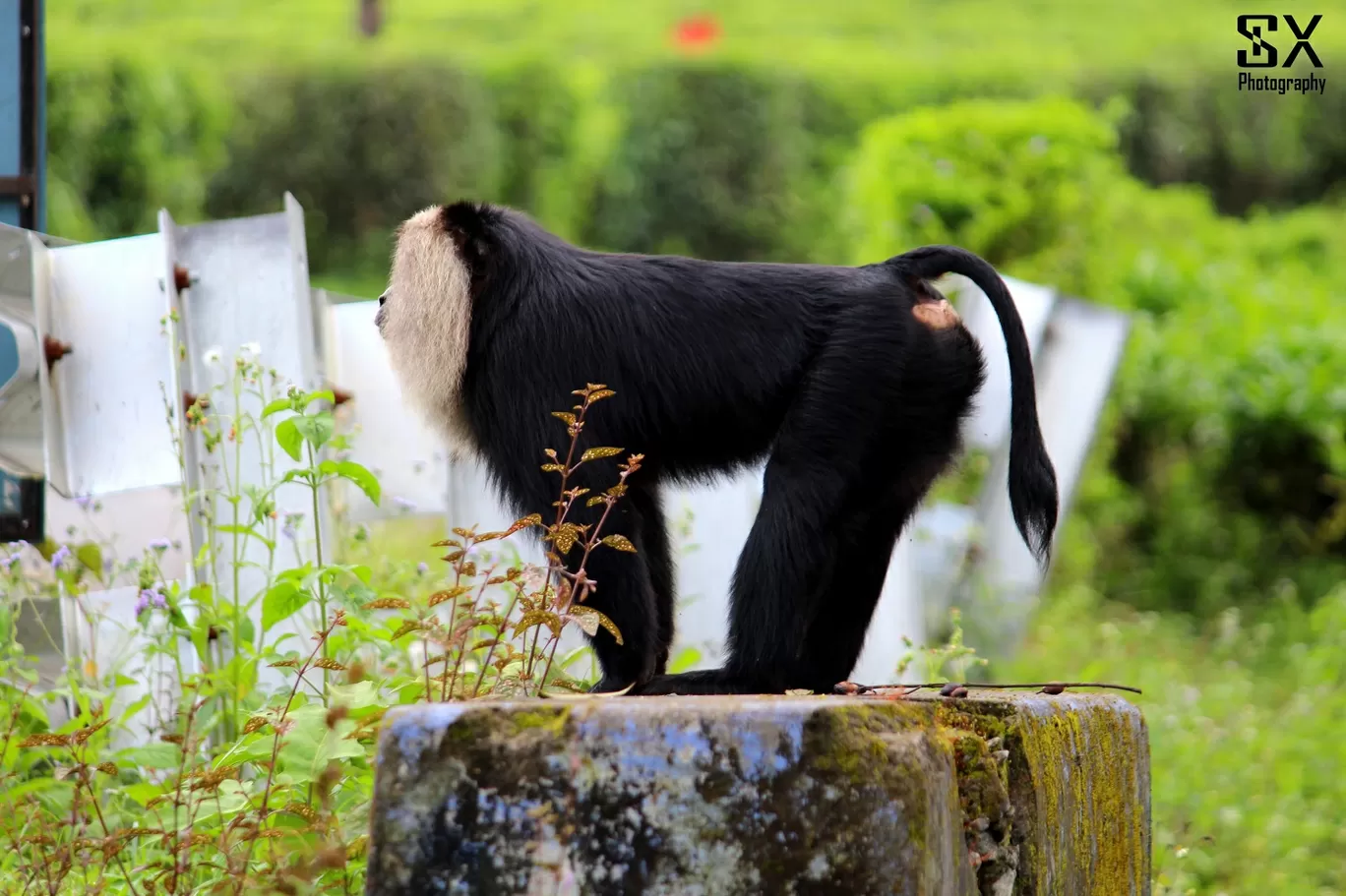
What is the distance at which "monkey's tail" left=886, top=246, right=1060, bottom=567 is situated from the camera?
9.58 feet

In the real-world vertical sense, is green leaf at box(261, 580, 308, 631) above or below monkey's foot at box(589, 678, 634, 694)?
above

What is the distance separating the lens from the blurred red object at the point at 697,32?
23000 mm

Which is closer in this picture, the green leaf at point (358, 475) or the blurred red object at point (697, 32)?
the green leaf at point (358, 475)

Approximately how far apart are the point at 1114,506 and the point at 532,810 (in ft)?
25.0

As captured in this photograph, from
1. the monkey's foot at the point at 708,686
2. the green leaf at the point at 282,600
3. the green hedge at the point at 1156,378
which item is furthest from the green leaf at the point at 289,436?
the green hedge at the point at 1156,378

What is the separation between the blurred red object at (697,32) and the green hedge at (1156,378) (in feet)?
46.3

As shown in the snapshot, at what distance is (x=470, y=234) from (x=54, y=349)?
117 centimetres

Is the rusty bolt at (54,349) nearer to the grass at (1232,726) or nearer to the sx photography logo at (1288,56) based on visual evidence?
the grass at (1232,726)

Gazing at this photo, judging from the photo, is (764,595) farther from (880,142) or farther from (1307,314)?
(1307,314)

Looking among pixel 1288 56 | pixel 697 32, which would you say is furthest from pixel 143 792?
pixel 697 32

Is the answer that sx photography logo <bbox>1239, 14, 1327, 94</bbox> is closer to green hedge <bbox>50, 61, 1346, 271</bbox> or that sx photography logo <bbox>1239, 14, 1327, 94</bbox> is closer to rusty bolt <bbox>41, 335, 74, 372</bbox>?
rusty bolt <bbox>41, 335, 74, 372</bbox>

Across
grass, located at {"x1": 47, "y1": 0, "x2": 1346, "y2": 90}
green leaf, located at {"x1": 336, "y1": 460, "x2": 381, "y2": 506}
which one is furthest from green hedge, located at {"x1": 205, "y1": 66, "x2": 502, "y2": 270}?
green leaf, located at {"x1": 336, "y1": 460, "x2": 381, "y2": 506}

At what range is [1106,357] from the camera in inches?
267

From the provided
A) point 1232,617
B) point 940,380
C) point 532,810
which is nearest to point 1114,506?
point 1232,617
